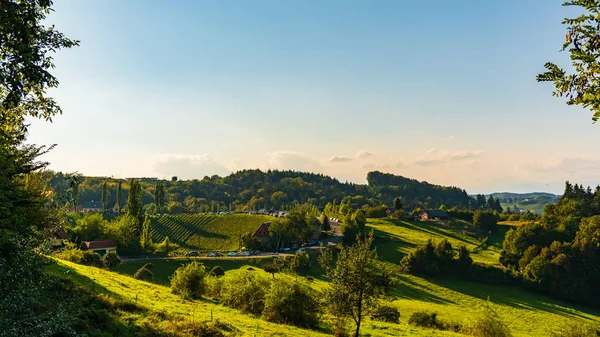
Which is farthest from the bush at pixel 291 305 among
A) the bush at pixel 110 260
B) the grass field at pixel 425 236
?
the grass field at pixel 425 236

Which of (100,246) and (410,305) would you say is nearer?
(410,305)

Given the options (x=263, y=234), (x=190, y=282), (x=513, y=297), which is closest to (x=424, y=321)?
(x=190, y=282)

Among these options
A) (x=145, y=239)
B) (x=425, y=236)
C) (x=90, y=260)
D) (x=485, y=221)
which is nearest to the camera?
(x=90, y=260)

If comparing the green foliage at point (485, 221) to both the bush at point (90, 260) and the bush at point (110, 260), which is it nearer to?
the bush at point (110, 260)

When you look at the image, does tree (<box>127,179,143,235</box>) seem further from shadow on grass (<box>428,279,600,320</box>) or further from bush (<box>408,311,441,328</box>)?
shadow on grass (<box>428,279,600,320</box>)

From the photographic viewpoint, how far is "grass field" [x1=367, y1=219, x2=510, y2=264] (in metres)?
91.0

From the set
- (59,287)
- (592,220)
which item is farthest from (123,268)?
(592,220)

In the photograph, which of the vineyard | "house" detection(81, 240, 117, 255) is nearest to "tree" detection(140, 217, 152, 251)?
"house" detection(81, 240, 117, 255)

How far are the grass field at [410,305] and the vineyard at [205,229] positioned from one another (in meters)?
32.0

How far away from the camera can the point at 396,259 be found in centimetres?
8425

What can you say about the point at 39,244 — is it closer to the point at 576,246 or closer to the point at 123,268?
the point at 123,268

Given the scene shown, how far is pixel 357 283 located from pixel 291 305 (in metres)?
9.57

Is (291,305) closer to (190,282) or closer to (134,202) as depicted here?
(190,282)

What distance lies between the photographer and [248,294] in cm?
3475
